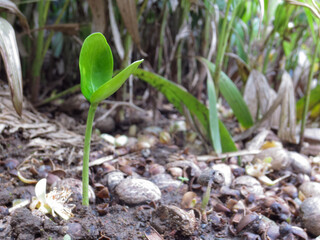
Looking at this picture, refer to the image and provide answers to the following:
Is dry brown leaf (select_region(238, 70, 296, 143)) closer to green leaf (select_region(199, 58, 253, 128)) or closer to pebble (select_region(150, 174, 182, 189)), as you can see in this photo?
green leaf (select_region(199, 58, 253, 128))

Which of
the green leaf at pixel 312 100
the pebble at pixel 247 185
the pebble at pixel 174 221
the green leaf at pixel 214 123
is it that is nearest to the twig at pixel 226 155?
the green leaf at pixel 214 123

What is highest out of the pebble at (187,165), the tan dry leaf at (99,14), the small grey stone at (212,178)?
the tan dry leaf at (99,14)

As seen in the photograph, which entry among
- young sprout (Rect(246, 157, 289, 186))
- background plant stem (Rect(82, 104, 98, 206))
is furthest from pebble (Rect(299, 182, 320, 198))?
background plant stem (Rect(82, 104, 98, 206))

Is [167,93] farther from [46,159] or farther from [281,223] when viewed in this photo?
[281,223]

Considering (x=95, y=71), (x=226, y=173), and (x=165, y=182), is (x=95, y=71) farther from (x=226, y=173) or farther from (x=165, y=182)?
(x=226, y=173)

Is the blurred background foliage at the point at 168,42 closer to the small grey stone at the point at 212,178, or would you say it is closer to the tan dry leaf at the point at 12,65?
the tan dry leaf at the point at 12,65

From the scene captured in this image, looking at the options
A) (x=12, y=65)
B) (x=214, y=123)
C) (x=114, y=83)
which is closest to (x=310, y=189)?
(x=214, y=123)
